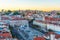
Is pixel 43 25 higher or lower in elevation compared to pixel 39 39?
lower

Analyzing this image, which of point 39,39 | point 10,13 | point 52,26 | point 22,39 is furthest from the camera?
point 10,13

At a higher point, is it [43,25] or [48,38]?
[48,38]

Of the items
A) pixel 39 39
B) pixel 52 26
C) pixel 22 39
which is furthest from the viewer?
pixel 52 26

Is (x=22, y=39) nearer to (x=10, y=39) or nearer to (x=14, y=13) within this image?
(x=10, y=39)

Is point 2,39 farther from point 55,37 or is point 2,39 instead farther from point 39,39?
point 55,37

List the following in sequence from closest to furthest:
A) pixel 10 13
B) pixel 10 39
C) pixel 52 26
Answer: pixel 10 39 < pixel 52 26 < pixel 10 13

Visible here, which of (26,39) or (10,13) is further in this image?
(10,13)

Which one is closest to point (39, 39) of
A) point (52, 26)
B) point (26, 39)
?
point (26, 39)

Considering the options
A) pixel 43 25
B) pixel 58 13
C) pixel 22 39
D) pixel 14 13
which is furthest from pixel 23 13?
pixel 22 39

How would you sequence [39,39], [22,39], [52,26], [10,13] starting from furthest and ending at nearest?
1. [10,13]
2. [52,26]
3. [22,39]
4. [39,39]
